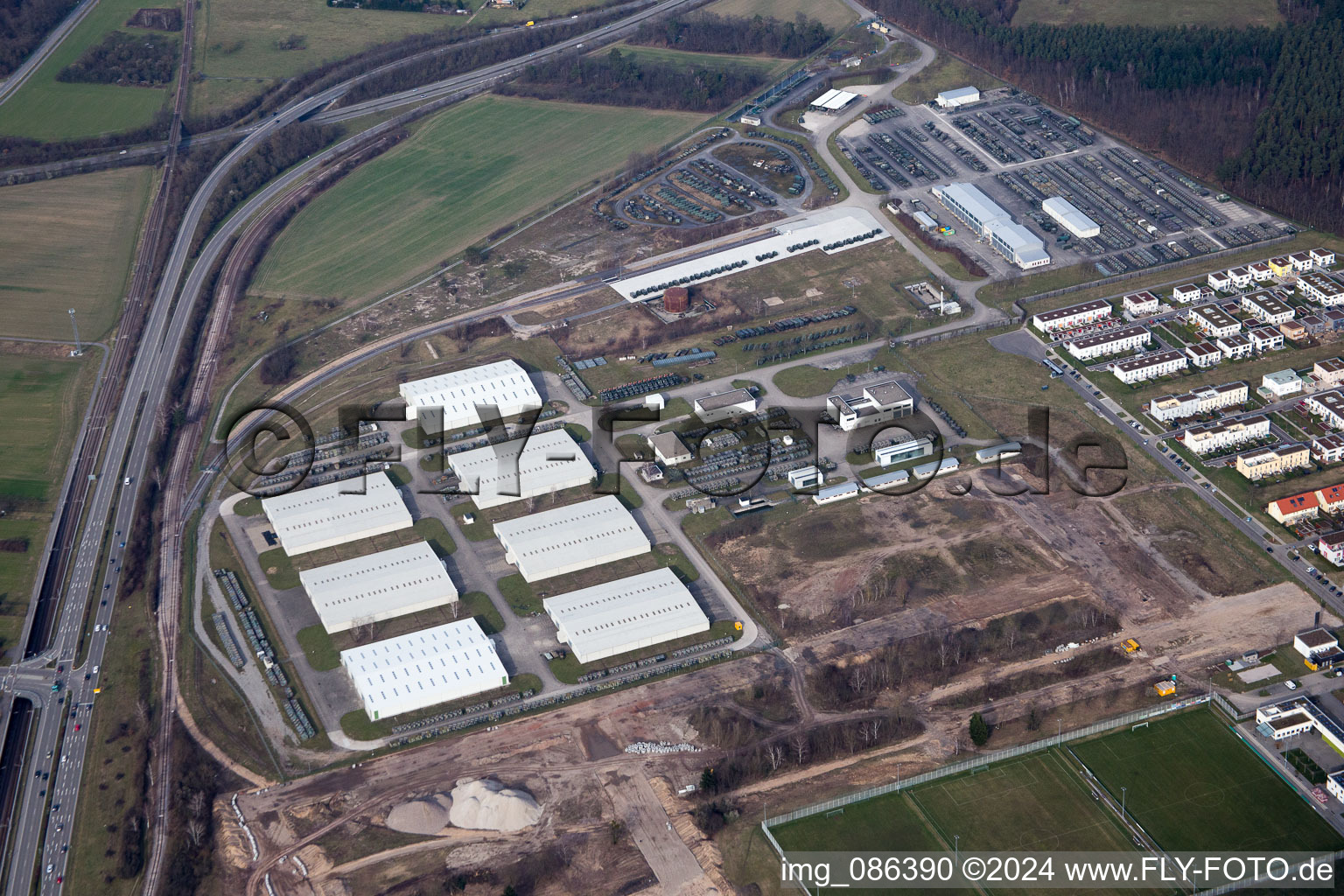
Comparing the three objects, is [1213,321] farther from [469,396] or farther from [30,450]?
[30,450]

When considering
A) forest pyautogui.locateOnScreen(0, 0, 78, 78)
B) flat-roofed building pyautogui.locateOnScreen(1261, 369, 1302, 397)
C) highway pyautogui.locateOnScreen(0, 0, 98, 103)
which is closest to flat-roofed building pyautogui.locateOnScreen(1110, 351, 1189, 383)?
flat-roofed building pyautogui.locateOnScreen(1261, 369, 1302, 397)

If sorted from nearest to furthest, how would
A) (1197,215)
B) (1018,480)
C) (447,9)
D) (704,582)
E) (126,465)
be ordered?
(704,582) → (1018,480) → (126,465) → (1197,215) → (447,9)

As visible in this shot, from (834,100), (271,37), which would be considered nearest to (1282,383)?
(834,100)

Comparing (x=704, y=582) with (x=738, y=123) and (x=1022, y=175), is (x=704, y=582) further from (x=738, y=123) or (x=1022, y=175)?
(x=738, y=123)

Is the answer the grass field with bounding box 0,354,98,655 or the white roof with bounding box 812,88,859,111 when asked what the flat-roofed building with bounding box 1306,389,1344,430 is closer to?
the white roof with bounding box 812,88,859,111

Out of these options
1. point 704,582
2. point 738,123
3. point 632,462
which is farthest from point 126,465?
point 738,123

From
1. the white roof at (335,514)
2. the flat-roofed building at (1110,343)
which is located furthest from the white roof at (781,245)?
the white roof at (335,514)
